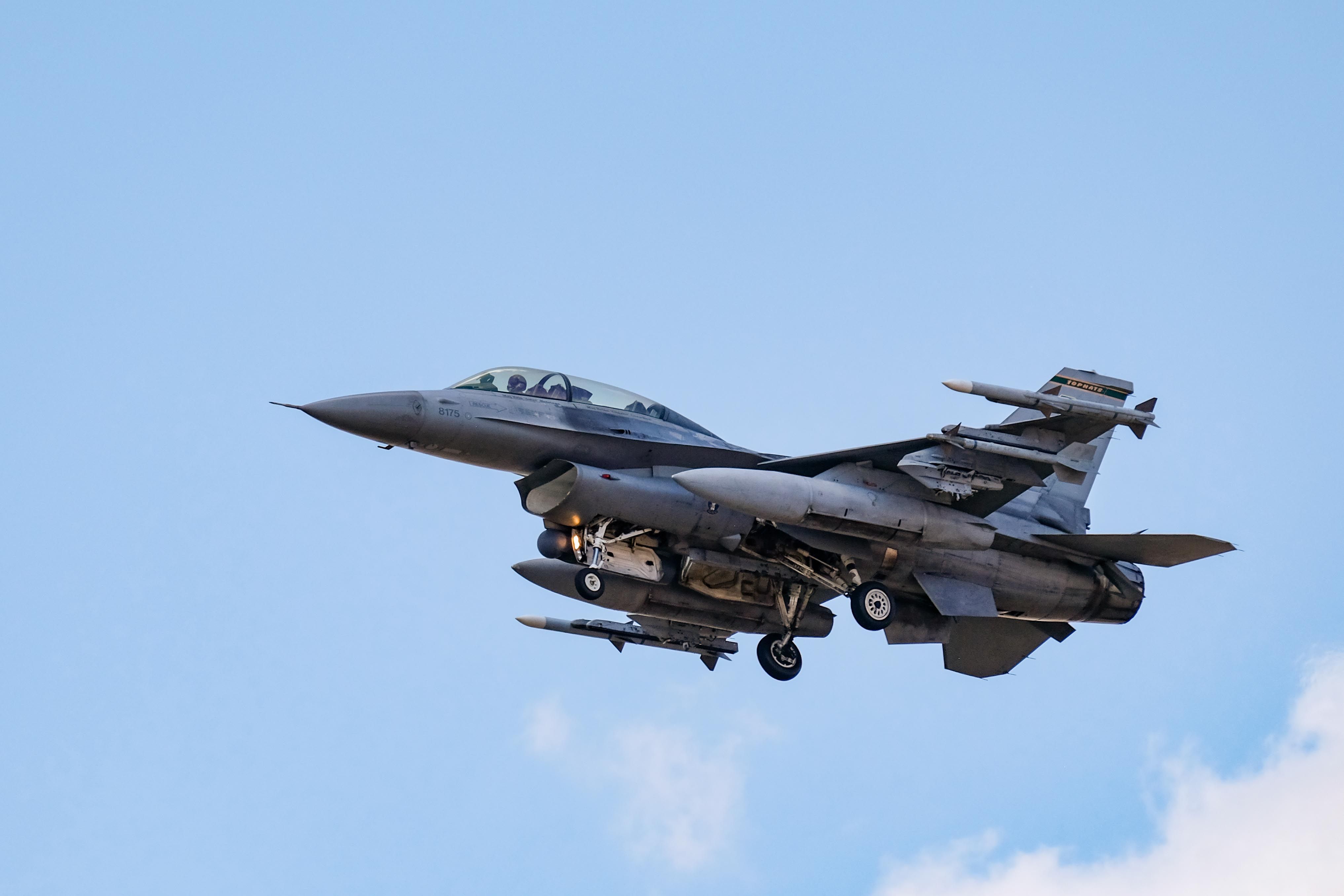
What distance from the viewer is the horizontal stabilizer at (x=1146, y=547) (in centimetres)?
2048

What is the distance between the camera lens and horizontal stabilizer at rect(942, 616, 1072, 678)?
23.3 meters

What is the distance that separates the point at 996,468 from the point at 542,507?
5.92 metres

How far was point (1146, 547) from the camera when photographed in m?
21.1

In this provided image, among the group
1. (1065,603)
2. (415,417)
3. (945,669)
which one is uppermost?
(415,417)

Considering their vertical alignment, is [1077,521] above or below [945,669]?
above

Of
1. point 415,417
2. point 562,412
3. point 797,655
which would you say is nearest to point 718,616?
point 797,655

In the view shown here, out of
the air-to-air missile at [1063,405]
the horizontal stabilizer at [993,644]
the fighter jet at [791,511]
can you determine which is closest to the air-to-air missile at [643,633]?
the fighter jet at [791,511]

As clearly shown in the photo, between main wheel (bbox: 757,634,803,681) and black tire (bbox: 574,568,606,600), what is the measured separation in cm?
318

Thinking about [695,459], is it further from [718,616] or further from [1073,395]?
[1073,395]

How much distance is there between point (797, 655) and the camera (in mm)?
21594

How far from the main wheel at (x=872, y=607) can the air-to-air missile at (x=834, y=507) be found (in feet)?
3.24

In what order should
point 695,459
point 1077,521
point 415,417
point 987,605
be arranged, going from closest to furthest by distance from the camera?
point 415,417 → point 695,459 → point 987,605 → point 1077,521

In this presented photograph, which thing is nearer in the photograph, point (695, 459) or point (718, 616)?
point (695, 459)

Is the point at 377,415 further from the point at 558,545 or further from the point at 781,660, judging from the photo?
the point at 781,660
